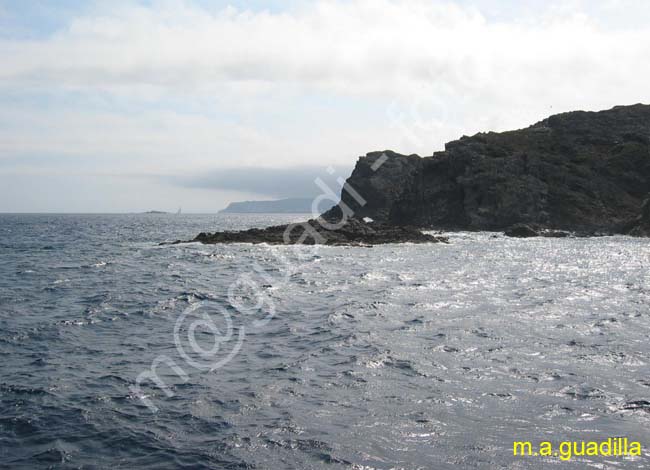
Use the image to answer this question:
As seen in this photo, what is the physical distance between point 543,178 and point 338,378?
102 metres

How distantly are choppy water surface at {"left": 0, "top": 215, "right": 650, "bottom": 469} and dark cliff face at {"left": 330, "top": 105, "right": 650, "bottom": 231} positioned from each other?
2799 inches

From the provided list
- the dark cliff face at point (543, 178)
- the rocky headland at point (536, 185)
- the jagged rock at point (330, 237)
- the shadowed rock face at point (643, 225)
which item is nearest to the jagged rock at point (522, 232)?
the rocky headland at point (536, 185)

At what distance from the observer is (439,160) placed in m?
119

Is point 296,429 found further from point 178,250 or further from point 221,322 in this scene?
point 178,250

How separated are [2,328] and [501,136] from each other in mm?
122662

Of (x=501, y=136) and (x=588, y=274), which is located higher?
(x=501, y=136)

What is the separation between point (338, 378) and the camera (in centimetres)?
1582

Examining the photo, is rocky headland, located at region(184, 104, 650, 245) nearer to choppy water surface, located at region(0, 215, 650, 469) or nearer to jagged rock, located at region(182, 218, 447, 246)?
jagged rock, located at region(182, 218, 447, 246)

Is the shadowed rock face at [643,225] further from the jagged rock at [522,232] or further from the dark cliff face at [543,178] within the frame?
the jagged rock at [522,232]

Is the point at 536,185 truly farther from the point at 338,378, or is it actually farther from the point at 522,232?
the point at 338,378

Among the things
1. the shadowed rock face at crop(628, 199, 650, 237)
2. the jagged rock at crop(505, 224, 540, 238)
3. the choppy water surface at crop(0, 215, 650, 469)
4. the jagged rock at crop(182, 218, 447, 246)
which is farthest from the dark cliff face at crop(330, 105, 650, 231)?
the choppy water surface at crop(0, 215, 650, 469)

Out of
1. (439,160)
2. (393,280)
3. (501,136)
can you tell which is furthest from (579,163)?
(393,280)

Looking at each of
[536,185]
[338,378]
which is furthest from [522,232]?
[338,378]

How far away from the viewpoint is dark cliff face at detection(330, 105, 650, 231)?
102 m
